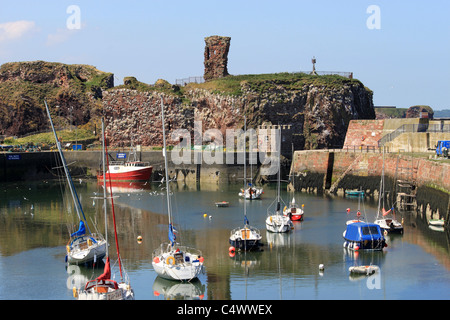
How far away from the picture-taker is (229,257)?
3816 cm

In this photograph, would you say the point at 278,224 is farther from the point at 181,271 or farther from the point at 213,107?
the point at 213,107

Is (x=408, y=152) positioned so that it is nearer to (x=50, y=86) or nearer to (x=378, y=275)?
(x=378, y=275)

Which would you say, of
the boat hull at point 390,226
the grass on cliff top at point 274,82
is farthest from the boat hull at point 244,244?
the grass on cliff top at point 274,82

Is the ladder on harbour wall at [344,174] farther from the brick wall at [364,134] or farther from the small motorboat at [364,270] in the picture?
the small motorboat at [364,270]

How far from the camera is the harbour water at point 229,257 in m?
31.6

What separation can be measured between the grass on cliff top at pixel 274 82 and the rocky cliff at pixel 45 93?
2558cm

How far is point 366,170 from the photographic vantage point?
65.4m

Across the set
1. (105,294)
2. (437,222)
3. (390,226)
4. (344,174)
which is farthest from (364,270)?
(344,174)

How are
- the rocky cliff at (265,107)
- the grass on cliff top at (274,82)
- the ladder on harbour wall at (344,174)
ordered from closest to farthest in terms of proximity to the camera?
the ladder on harbour wall at (344,174)
the rocky cliff at (265,107)
the grass on cliff top at (274,82)

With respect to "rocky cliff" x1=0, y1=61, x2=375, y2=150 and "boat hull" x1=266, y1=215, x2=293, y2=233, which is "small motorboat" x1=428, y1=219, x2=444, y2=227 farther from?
"rocky cliff" x1=0, y1=61, x2=375, y2=150
